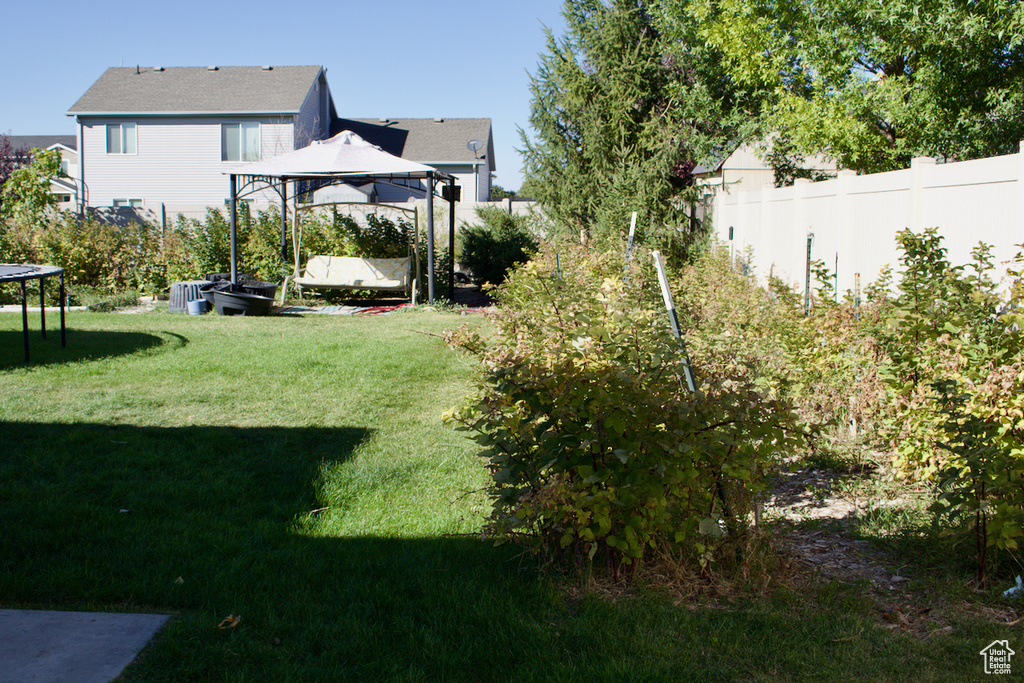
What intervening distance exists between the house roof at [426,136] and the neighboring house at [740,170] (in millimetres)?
14344

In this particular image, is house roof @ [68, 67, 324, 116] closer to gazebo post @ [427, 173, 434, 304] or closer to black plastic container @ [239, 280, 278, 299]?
gazebo post @ [427, 173, 434, 304]

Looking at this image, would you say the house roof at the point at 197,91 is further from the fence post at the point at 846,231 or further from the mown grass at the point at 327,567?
the mown grass at the point at 327,567

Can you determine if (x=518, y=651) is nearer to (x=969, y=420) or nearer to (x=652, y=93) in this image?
(x=969, y=420)

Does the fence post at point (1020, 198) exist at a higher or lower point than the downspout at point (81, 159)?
lower

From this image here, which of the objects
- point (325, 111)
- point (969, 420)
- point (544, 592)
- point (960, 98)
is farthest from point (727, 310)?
point (325, 111)

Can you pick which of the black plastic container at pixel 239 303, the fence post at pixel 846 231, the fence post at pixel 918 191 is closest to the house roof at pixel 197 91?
the black plastic container at pixel 239 303

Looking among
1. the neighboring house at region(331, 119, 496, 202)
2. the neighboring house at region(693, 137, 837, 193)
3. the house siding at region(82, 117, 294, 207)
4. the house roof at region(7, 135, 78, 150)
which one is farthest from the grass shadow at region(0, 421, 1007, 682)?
the house roof at region(7, 135, 78, 150)

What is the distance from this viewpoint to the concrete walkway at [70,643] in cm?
247

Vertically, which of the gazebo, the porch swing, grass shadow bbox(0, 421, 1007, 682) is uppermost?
the gazebo

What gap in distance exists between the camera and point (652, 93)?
16.0 meters

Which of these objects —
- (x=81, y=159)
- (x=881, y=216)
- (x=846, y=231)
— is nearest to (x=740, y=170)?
(x=846, y=231)

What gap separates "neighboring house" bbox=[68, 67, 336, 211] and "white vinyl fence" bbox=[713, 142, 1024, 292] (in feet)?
62.3

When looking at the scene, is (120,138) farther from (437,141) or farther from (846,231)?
(846,231)

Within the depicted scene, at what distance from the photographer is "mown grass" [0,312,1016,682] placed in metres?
2.65
